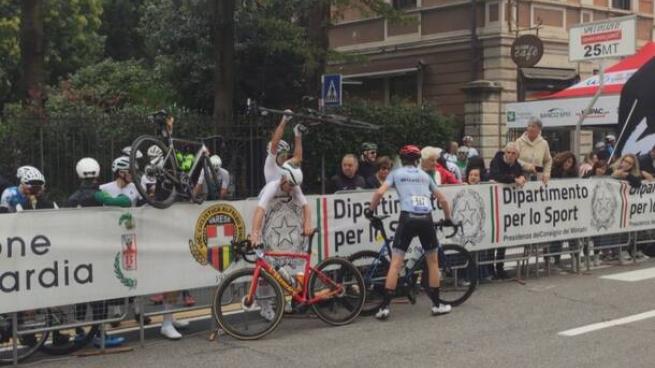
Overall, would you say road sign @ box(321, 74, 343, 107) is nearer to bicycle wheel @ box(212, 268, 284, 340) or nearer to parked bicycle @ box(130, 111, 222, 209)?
parked bicycle @ box(130, 111, 222, 209)

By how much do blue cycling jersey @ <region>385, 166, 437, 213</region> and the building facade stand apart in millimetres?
14875

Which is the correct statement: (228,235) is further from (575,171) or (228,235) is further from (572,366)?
(575,171)

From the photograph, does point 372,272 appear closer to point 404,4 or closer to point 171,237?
point 171,237

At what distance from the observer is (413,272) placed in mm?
8516

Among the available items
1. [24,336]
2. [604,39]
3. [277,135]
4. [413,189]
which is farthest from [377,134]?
[24,336]

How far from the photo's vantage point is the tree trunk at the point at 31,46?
14516 mm

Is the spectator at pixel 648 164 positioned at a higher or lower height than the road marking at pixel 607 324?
higher

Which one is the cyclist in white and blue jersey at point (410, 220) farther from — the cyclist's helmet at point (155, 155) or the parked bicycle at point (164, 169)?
the cyclist's helmet at point (155, 155)

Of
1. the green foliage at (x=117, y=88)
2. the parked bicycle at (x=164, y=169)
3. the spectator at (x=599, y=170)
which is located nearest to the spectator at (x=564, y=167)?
the spectator at (x=599, y=170)

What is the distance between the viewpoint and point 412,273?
852 centimetres

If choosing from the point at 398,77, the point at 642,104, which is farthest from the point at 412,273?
the point at 398,77

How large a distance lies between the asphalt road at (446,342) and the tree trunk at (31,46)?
847 cm

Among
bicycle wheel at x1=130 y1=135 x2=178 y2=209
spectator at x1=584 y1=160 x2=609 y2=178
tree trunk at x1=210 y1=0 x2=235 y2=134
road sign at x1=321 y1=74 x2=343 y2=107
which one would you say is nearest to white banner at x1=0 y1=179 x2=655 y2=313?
bicycle wheel at x1=130 y1=135 x2=178 y2=209

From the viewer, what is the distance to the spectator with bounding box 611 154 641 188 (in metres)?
11.9
